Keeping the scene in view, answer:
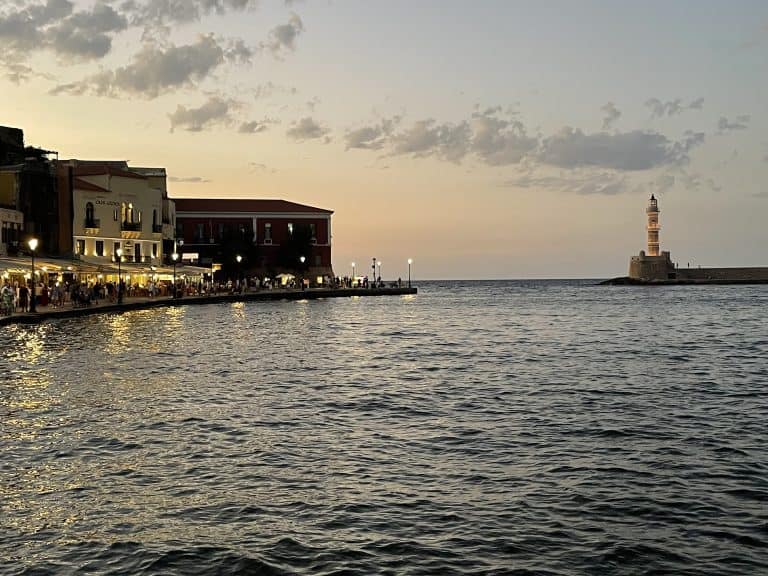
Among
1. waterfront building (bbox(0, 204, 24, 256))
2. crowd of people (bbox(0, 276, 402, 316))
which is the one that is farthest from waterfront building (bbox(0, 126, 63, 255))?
crowd of people (bbox(0, 276, 402, 316))

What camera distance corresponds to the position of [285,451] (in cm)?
1261

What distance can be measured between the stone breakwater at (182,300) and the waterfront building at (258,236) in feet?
18.4

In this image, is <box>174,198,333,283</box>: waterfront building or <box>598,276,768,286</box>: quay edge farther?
<box>598,276,768,286</box>: quay edge

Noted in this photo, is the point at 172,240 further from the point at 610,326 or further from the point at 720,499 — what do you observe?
the point at 720,499

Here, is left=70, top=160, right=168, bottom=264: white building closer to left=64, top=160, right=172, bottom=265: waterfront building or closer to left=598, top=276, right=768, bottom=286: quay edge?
left=64, top=160, right=172, bottom=265: waterfront building

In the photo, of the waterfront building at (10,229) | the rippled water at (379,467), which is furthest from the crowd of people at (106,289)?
the rippled water at (379,467)

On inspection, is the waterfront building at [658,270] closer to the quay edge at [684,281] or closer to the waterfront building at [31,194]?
the quay edge at [684,281]

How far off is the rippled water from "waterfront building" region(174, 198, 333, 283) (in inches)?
2764

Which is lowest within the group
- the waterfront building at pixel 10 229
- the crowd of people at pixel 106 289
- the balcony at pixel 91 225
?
the crowd of people at pixel 106 289

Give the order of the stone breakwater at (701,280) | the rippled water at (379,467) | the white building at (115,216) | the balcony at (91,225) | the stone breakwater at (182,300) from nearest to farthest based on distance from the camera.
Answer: the rippled water at (379,467), the stone breakwater at (182,300), the white building at (115,216), the balcony at (91,225), the stone breakwater at (701,280)

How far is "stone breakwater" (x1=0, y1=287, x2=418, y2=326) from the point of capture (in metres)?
39.6

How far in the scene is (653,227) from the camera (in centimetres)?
14950

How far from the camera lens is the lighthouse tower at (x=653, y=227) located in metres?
147

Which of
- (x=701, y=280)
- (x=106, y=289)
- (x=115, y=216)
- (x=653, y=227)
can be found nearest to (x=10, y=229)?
(x=106, y=289)
